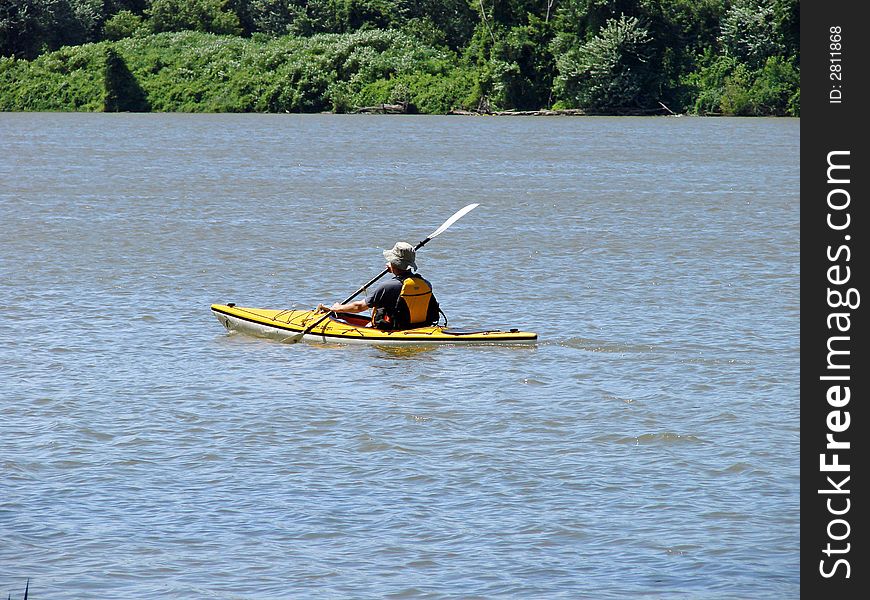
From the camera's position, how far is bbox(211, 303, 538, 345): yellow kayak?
50.6 feet

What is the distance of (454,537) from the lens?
934 centimetres

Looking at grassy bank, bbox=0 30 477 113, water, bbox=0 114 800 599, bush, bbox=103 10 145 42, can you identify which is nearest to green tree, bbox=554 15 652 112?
grassy bank, bbox=0 30 477 113

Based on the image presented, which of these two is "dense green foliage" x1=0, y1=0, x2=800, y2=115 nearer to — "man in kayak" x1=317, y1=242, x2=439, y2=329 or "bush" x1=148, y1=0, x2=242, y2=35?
"bush" x1=148, y1=0, x2=242, y2=35

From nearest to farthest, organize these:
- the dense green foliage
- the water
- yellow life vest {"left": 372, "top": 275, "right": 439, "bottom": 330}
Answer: the water → yellow life vest {"left": 372, "top": 275, "right": 439, "bottom": 330} → the dense green foliage

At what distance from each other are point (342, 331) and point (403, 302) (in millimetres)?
687

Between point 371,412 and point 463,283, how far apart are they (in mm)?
7846

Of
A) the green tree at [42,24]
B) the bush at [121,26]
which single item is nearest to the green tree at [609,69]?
the bush at [121,26]

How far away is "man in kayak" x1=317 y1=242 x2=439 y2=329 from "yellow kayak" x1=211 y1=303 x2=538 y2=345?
0.11m

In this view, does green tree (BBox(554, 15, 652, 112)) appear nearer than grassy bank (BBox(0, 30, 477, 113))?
Yes

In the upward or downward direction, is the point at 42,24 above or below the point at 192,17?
below

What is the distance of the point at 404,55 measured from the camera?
77.0 meters

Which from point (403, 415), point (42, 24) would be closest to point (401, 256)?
point (403, 415)
